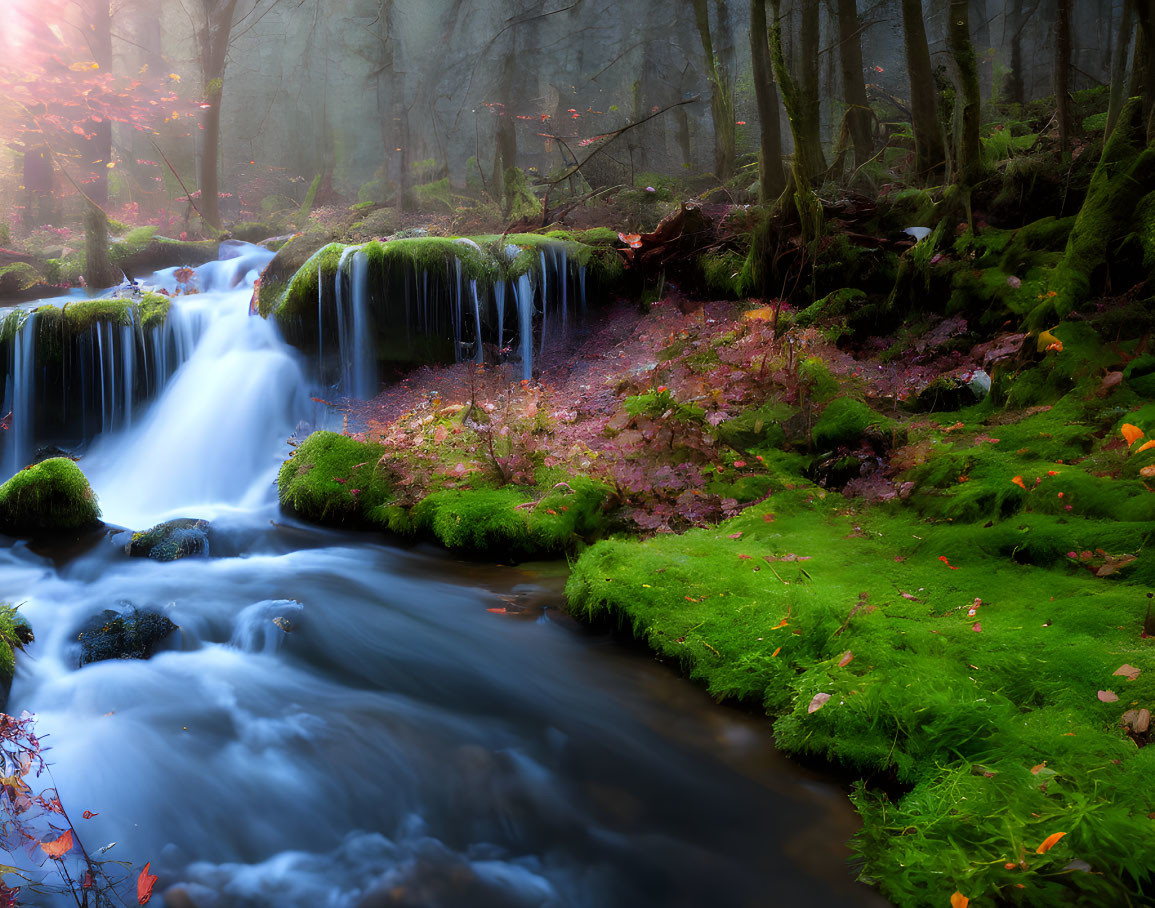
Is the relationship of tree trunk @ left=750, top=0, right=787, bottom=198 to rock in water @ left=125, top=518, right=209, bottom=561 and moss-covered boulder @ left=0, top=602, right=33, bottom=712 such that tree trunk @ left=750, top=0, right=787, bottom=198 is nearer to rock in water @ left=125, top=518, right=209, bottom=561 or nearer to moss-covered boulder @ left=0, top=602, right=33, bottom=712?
rock in water @ left=125, top=518, right=209, bottom=561

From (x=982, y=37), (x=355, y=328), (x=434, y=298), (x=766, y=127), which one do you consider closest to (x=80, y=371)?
(x=355, y=328)

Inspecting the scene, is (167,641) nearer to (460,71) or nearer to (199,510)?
(199,510)

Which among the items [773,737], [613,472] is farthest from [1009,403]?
[773,737]

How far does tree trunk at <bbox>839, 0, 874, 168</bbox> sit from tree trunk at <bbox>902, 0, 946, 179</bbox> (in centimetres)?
170

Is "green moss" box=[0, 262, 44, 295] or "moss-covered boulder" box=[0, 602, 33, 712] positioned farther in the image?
"green moss" box=[0, 262, 44, 295]

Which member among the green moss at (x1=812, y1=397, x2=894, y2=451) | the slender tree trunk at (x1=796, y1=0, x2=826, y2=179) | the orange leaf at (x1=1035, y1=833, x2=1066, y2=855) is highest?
the slender tree trunk at (x1=796, y1=0, x2=826, y2=179)

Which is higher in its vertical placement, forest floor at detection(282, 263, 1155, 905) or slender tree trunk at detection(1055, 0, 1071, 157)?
slender tree trunk at detection(1055, 0, 1071, 157)

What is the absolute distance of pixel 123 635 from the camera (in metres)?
4.32

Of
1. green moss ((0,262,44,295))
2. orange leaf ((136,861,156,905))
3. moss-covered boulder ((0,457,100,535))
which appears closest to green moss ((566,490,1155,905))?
orange leaf ((136,861,156,905))

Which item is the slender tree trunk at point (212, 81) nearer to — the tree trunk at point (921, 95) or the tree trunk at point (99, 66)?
the tree trunk at point (99, 66)

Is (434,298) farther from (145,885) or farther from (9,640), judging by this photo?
(145,885)

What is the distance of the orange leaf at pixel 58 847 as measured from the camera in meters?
2.57

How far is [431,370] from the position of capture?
9.86 meters

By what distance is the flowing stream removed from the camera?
97.2 inches
